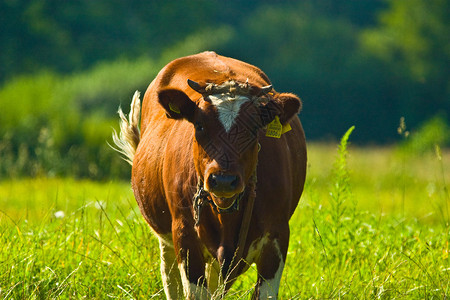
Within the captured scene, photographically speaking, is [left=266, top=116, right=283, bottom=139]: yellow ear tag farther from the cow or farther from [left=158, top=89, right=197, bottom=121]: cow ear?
[left=158, top=89, right=197, bottom=121]: cow ear

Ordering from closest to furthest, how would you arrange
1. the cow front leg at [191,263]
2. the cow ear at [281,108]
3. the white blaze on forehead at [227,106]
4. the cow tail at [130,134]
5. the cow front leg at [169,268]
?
the white blaze on forehead at [227,106] → the cow ear at [281,108] → the cow front leg at [191,263] → the cow front leg at [169,268] → the cow tail at [130,134]

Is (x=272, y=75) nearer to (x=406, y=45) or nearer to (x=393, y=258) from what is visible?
(x=406, y=45)

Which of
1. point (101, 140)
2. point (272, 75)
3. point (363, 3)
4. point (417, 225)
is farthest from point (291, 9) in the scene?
point (417, 225)

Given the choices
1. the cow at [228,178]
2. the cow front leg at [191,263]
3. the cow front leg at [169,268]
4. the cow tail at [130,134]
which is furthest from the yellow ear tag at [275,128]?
the cow tail at [130,134]

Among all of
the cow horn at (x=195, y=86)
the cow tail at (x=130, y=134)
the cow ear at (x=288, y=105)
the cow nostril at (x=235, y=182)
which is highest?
the cow horn at (x=195, y=86)

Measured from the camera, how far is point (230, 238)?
4.88 m

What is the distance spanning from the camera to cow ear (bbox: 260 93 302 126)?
15.6 feet

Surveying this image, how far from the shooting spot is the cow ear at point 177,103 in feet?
15.7

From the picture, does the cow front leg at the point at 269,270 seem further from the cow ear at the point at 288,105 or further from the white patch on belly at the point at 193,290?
the cow ear at the point at 288,105

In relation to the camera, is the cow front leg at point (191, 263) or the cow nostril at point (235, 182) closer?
the cow nostril at point (235, 182)

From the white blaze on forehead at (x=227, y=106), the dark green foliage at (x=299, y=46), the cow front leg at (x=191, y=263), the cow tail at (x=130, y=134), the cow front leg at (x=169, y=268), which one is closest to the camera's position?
the white blaze on forehead at (x=227, y=106)

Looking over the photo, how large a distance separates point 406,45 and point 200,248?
2140 inches

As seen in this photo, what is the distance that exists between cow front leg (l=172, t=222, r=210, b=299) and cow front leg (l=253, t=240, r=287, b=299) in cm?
36

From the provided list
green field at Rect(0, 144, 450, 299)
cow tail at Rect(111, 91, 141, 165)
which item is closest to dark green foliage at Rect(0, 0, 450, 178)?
cow tail at Rect(111, 91, 141, 165)
